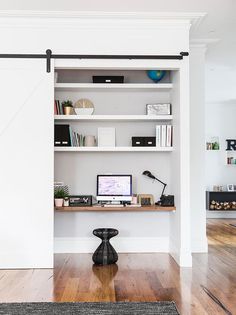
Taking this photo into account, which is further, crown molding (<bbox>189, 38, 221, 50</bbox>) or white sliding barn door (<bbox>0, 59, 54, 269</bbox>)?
crown molding (<bbox>189, 38, 221, 50</bbox>)

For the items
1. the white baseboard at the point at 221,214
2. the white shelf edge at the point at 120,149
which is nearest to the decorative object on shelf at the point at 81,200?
the white shelf edge at the point at 120,149

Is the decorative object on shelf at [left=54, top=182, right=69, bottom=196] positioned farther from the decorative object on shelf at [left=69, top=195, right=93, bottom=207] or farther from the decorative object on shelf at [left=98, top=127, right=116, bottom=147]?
the decorative object on shelf at [left=98, top=127, right=116, bottom=147]

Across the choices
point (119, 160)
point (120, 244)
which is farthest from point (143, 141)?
point (120, 244)

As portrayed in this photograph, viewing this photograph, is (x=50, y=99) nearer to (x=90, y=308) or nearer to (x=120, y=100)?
(x=120, y=100)

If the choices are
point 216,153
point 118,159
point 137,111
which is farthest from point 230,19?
point 216,153

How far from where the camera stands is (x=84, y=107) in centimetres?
471

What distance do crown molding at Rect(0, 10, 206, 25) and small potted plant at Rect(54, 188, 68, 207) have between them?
6.63 ft

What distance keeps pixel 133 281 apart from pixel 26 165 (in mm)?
1708

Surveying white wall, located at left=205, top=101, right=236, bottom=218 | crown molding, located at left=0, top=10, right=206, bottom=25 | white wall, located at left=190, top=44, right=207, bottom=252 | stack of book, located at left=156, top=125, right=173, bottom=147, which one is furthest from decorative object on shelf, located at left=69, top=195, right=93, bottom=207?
white wall, located at left=205, top=101, right=236, bottom=218

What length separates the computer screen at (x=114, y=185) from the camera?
4.63 meters

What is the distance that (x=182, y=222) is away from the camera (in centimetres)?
420

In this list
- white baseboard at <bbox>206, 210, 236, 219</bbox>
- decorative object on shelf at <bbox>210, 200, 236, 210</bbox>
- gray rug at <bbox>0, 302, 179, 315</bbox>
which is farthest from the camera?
white baseboard at <bbox>206, 210, 236, 219</bbox>

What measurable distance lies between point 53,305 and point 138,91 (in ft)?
9.83

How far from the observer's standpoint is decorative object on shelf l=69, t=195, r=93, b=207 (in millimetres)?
4484
